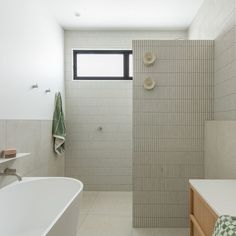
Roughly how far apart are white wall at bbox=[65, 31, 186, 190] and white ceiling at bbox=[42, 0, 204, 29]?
239mm

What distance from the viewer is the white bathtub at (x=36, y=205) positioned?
2.02 metres

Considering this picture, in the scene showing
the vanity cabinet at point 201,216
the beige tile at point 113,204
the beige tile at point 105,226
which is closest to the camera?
the vanity cabinet at point 201,216

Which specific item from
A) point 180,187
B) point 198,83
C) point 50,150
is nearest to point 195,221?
point 180,187

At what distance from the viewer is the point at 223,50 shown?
9.00 ft

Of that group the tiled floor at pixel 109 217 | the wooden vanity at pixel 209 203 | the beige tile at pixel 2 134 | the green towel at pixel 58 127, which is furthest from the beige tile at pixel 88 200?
the wooden vanity at pixel 209 203

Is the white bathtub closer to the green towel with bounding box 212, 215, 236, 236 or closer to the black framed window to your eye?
the green towel with bounding box 212, 215, 236, 236

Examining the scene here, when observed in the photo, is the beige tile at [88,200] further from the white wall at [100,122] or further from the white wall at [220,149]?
the white wall at [220,149]

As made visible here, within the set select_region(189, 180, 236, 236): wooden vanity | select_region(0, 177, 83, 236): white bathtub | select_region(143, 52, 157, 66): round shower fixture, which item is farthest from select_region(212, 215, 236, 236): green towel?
A: select_region(143, 52, 157, 66): round shower fixture

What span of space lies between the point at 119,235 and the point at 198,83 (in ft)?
6.47

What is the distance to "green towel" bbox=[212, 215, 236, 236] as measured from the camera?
1.04 m

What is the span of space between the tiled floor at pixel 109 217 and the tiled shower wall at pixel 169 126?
0.14 m

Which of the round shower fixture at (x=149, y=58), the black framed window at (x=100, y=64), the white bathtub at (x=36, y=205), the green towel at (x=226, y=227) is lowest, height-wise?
the white bathtub at (x=36, y=205)

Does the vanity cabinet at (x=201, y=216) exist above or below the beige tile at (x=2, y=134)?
below

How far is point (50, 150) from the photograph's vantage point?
3.75 meters
